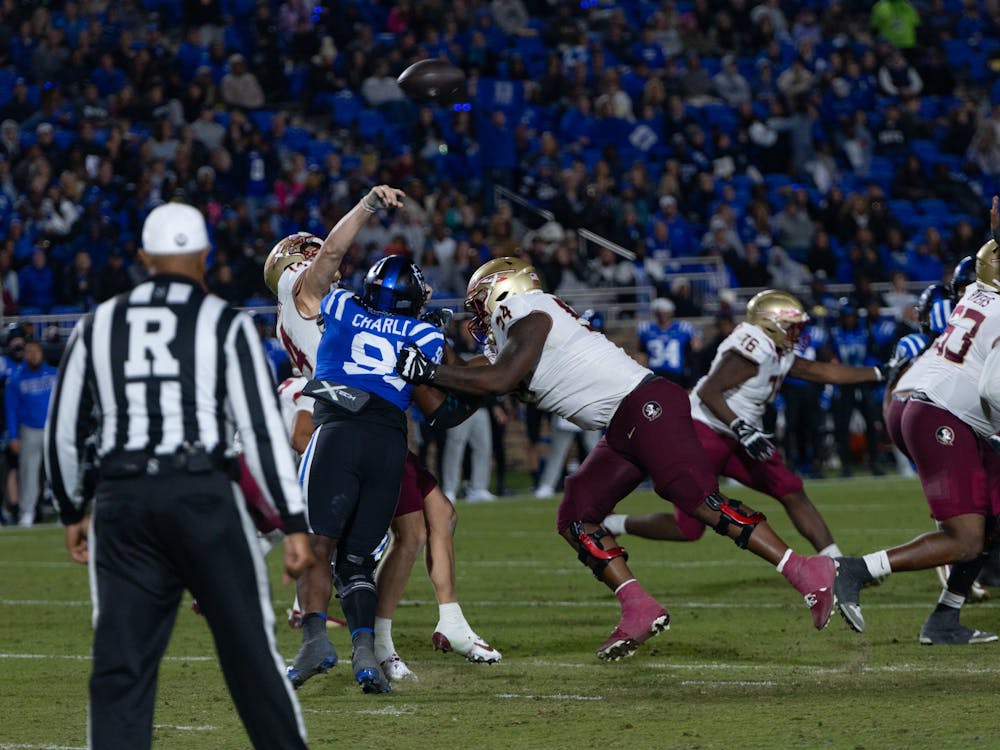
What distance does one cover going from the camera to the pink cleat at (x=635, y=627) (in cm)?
683

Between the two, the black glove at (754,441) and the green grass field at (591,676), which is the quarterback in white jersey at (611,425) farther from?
the black glove at (754,441)

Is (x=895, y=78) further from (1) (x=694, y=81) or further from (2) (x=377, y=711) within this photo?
(2) (x=377, y=711)

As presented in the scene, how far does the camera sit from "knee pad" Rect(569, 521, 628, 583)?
7.26 meters

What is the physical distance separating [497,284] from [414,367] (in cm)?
99

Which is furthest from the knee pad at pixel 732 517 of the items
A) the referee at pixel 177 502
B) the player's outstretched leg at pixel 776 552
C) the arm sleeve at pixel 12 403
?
the arm sleeve at pixel 12 403

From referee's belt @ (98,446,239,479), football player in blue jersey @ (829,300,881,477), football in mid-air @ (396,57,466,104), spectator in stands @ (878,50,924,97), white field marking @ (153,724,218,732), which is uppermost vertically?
spectator in stands @ (878,50,924,97)

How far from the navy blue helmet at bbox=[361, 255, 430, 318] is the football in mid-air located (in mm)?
2171

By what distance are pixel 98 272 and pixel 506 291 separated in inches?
391

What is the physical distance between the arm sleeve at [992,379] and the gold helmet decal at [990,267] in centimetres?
54

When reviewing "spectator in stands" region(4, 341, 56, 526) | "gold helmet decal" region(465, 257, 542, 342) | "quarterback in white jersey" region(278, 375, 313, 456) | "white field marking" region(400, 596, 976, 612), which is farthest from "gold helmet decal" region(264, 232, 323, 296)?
"spectator in stands" region(4, 341, 56, 526)

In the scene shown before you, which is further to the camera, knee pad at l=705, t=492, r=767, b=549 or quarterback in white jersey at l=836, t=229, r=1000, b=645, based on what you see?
quarterback in white jersey at l=836, t=229, r=1000, b=645

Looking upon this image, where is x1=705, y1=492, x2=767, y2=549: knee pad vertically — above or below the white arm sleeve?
below

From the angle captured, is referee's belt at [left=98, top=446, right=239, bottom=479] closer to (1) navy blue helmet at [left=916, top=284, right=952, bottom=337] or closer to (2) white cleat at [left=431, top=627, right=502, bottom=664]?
(2) white cleat at [left=431, top=627, right=502, bottom=664]

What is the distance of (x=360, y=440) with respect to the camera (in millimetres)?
6387
